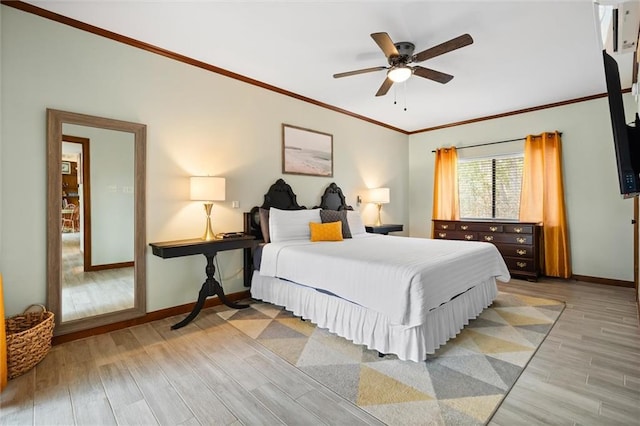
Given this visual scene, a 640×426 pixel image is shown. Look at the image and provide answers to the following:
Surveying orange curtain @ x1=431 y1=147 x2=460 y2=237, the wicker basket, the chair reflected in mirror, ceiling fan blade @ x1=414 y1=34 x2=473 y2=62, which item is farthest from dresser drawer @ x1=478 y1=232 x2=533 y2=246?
the wicker basket

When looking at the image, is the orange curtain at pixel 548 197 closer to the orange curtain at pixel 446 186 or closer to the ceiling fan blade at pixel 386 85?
the orange curtain at pixel 446 186

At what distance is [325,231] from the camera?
378cm

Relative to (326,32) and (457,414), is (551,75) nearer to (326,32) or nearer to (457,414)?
(326,32)

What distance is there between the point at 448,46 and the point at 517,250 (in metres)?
3.51

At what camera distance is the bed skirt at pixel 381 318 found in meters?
2.24

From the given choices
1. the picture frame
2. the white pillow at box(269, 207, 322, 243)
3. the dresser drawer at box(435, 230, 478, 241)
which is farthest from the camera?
the dresser drawer at box(435, 230, 478, 241)

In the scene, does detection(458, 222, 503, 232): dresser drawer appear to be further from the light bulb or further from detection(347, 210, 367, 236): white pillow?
the light bulb

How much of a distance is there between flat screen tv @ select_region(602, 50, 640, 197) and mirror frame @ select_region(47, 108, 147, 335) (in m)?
3.62

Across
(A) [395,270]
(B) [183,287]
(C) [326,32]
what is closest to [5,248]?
(B) [183,287]

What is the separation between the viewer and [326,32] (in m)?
2.79

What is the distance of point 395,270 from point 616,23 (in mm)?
1867

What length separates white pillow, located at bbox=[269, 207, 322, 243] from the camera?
368 centimetres

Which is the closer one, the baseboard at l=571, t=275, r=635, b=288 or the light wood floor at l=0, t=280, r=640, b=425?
the light wood floor at l=0, t=280, r=640, b=425

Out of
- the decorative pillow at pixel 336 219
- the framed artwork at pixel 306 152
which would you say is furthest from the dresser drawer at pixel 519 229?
the framed artwork at pixel 306 152
